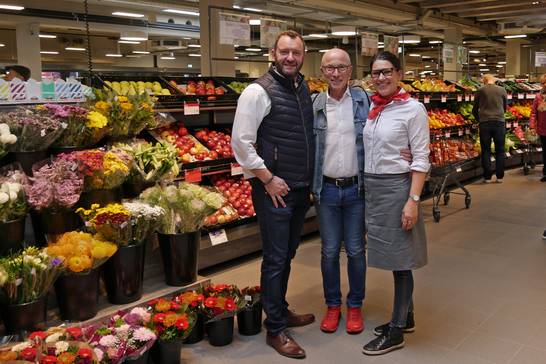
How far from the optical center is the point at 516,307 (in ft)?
11.6

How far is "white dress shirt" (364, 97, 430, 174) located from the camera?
2.69 m

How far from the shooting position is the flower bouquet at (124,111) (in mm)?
3299

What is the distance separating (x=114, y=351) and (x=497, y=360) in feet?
6.53

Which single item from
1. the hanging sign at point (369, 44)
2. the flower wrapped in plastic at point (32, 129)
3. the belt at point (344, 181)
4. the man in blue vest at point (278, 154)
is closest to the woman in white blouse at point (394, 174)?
the belt at point (344, 181)

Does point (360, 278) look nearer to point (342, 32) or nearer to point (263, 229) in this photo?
point (263, 229)

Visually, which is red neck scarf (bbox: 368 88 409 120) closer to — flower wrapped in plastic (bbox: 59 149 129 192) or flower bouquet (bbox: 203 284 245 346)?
flower bouquet (bbox: 203 284 245 346)

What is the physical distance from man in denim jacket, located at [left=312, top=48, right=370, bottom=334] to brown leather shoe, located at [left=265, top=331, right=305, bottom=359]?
0.51 metres

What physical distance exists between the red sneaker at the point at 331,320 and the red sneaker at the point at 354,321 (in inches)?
2.7

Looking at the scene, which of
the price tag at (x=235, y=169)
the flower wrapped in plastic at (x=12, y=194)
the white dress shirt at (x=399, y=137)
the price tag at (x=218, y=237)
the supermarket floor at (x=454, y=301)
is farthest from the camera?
the price tag at (x=235, y=169)

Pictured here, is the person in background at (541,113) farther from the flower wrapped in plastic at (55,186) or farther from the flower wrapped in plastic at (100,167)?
the flower wrapped in plastic at (55,186)

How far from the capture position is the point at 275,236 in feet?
9.36

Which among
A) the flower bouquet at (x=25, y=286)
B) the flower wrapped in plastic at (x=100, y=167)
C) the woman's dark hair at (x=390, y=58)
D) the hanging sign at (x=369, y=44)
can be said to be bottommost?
the flower bouquet at (x=25, y=286)

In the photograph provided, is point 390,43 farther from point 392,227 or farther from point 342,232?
point 392,227

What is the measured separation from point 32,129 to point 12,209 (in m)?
0.47
